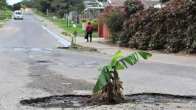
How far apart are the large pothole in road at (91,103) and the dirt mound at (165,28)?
1473 centimetres

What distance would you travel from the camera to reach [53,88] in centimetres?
1408

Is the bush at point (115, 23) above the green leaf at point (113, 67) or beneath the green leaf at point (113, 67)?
beneath

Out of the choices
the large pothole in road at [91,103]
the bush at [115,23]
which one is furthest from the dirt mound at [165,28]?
the large pothole in road at [91,103]

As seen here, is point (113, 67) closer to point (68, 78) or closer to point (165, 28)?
point (68, 78)

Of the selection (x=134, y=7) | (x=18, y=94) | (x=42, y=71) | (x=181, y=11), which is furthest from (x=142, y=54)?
(x=134, y=7)

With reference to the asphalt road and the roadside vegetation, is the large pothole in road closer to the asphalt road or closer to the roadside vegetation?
the asphalt road

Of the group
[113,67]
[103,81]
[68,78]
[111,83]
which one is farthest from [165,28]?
[103,81]

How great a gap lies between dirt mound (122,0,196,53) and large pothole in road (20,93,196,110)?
14.7 m

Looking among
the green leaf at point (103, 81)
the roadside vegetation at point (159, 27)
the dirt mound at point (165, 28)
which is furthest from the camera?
the roadside vegetation at point (159, 27)

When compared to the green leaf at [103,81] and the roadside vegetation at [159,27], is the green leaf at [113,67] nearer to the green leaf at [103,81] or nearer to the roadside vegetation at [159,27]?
the green leaf at [103,81]

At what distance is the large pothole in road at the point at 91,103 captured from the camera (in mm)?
11391

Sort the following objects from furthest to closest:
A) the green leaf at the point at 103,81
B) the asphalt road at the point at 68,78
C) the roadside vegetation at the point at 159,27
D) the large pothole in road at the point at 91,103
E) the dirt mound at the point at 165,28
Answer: the roadside vegetation at the point at 159,27 < the dirt mound at the point at 165,28 < the asphalt road at the point at 68,78 < the large pothole in road at the point at 91,103 < the green leaf at the point at 103,81

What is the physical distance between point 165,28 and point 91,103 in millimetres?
19238

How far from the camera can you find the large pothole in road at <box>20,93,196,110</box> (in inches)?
448
